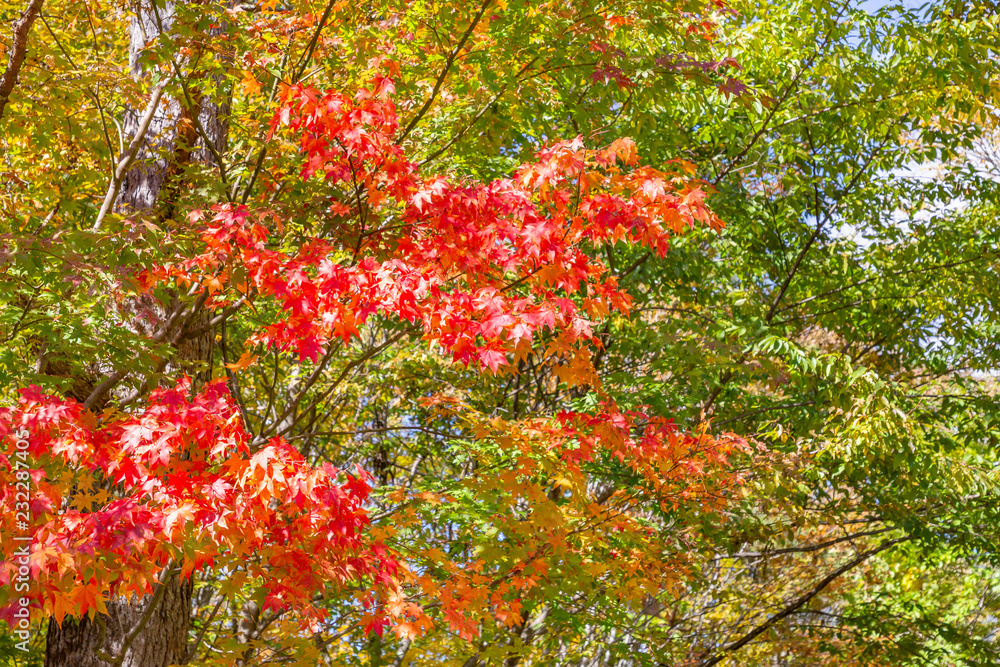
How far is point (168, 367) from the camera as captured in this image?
5285 millimetres

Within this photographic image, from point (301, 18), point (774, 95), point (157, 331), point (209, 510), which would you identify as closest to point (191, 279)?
point (157, 331)

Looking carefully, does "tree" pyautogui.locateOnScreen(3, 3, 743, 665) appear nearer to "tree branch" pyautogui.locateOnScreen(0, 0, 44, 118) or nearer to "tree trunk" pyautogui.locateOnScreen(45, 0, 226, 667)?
"tree trunk" pyautogui.locateOnScreen(45, 0, 226, 667)

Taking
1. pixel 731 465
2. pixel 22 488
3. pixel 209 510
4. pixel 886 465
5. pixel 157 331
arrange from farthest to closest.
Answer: pixel 886 465
pixel 731 465
pixel 157 331
pixel 22 488
pixel 209 510

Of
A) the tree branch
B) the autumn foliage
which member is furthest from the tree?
the tree branch

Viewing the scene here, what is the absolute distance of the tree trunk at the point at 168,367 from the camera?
5.13 metres

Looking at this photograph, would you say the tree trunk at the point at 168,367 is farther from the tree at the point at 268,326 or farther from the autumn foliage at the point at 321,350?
the autumn foliage at the point at 321,350

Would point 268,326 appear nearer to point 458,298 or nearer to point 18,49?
point 458,298

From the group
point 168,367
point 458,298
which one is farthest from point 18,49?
point 458,298

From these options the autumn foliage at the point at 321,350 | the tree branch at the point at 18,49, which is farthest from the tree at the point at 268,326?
the tree branch at the point at 18,49

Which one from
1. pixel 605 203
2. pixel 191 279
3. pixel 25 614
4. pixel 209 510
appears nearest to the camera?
pixel 209 510

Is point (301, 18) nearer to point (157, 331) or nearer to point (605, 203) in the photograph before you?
point (157, 331)

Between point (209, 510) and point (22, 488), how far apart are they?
0.93 meters

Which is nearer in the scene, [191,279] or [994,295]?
[191,279]

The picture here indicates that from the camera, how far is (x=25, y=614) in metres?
3.77
